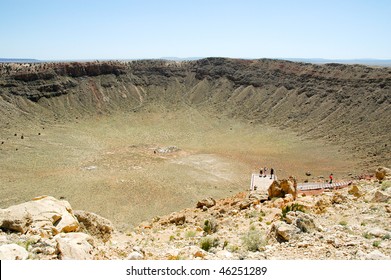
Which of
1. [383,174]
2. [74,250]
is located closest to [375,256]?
[74,250]

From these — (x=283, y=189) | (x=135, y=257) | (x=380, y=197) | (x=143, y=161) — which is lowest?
(x=143, y=161)

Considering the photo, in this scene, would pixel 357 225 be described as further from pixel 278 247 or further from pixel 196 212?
pixel 196 212

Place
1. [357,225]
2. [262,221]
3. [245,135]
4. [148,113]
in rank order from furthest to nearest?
[148,113]
[245,135]
[262,221]
[357,225]

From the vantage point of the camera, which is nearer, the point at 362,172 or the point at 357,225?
the point at 357,225

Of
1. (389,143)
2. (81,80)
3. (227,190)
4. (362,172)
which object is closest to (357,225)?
(227,190)

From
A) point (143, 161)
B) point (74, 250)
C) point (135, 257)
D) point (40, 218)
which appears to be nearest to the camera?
point (74, 250)

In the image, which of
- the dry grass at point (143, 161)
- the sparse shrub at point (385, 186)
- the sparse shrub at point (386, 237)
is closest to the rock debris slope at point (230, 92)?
the dry grass at point (143, 161)

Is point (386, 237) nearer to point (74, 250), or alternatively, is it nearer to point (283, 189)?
point (74, 250)
